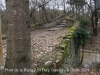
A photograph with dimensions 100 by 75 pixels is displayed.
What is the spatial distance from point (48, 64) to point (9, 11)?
2547mm

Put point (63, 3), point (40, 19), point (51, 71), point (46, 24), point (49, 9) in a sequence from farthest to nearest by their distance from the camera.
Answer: point (63, 3) < point (49, 9) < point (40, 19) < point (46, 24) < point (51, 71)

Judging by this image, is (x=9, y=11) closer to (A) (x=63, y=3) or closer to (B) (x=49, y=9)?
(B) (x=49, y=9)

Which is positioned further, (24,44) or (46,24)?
(46,24)

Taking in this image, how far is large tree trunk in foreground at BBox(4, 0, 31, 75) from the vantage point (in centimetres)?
145

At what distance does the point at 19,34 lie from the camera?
1.45 meters

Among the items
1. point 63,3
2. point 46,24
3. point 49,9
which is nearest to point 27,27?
point 46,24

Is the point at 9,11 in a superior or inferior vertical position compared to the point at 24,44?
superior

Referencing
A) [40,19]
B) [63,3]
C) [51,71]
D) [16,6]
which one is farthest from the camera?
[63,3]

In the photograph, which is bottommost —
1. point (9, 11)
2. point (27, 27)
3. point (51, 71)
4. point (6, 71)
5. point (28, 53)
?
point (51, 71)

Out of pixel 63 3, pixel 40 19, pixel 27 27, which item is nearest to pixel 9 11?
pixel 27 27

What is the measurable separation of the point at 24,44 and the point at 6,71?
0.45m

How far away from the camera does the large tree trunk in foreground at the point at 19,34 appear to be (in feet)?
4.74

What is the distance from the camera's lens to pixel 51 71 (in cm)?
375

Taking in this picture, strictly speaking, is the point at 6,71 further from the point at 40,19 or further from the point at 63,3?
the point at 63,3
